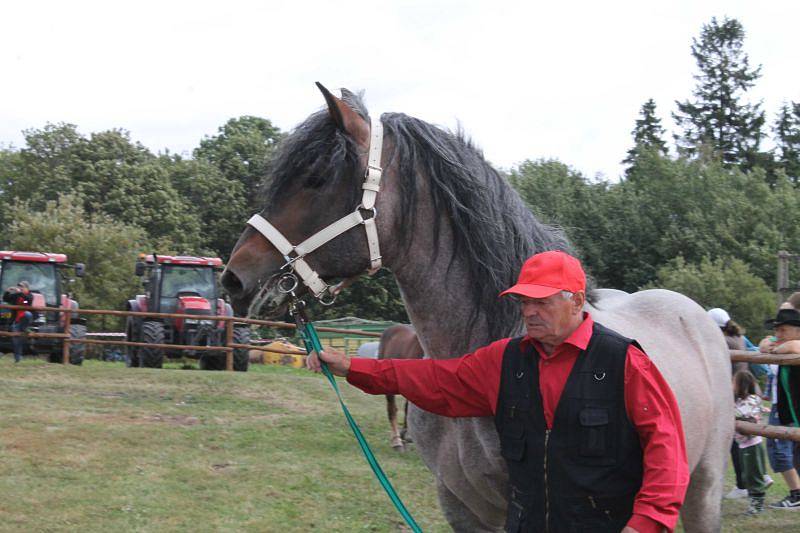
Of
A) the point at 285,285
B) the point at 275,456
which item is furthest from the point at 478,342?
the point at 275,456

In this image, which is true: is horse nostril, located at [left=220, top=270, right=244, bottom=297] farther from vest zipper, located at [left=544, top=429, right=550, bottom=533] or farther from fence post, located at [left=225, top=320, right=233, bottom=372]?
fence post, located at [left=225, top=320, right=233, bottom=372]

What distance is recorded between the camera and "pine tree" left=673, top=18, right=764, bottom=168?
44.1m

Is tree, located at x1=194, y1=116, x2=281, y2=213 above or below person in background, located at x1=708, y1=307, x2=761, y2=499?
above

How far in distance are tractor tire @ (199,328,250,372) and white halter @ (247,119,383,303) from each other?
14640 millimetres

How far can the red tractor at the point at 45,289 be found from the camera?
16.7m

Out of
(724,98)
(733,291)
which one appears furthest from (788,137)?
(733,291)

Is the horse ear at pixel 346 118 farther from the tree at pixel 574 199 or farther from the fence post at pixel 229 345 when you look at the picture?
the tree at pixel 574 199

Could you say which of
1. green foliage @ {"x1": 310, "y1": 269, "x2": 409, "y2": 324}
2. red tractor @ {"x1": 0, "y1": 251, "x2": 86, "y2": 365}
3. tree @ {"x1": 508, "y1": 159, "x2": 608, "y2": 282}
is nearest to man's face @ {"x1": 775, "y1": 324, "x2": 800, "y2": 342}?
red tractor @ {"x1": 0, "y1": 251, "x2": 86, "y2": 365}

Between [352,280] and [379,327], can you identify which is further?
[379,327]

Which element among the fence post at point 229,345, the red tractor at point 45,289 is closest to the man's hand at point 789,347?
the fence post at point 229,345

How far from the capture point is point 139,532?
19.2 feet

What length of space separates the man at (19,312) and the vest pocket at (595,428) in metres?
15.1

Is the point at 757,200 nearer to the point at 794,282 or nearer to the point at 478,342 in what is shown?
the point at 794,282

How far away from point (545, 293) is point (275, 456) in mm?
6813
